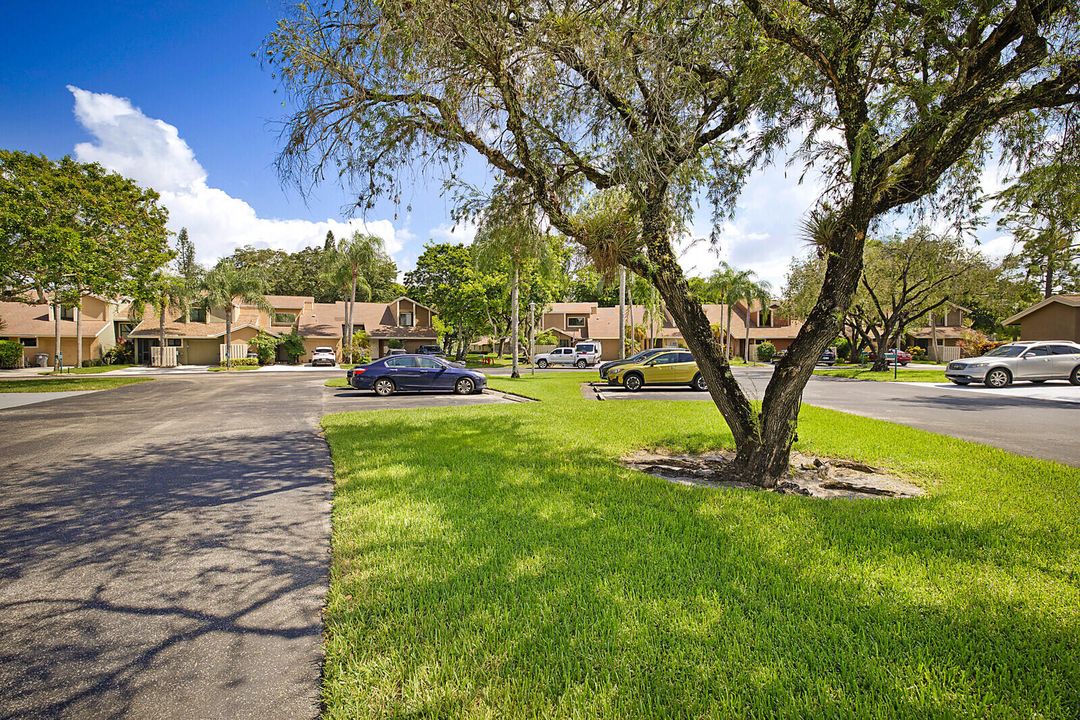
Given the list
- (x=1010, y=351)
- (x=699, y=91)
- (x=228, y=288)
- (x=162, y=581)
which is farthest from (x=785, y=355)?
(x=228, y=288)

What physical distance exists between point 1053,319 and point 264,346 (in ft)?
185

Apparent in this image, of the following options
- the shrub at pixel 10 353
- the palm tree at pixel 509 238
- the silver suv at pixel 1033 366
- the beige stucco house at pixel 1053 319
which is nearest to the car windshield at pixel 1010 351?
the silver suv at pixel 1033 366

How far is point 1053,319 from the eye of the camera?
95.1ft

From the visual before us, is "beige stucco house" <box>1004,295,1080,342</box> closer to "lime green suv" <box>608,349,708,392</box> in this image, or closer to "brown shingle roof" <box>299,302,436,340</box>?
"lime green suv" <box>608,349,708,392</box>

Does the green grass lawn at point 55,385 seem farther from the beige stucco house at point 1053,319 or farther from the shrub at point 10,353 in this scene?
the beige stucco house at point 1053,319

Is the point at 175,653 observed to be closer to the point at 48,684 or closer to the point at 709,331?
the point at 48,684

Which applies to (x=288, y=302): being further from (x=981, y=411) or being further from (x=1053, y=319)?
(x=1053, y=319)

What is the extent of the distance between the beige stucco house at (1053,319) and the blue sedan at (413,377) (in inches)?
1287

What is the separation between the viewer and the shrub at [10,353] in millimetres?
37625

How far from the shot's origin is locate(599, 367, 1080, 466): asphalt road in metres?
8.76

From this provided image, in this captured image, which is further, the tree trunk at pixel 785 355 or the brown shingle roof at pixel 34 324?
the brown shingle roof at pixel 34 324

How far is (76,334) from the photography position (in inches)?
1612

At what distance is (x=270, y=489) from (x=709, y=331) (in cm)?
599

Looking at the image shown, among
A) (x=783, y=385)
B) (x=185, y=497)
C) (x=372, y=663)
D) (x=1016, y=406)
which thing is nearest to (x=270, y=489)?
(x=185, y=497)
